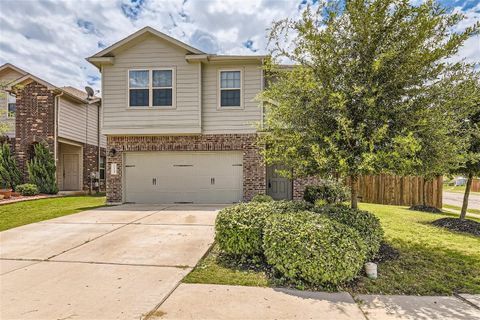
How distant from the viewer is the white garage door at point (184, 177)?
37.0 feet

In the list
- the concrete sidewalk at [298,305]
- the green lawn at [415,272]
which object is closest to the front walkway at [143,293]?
the concrete sidewalk at [298,305]

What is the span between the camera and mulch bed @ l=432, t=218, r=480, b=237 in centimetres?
709

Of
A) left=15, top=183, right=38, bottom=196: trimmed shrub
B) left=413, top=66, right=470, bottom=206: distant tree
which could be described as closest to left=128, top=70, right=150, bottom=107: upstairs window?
left=15, top=183, right=38, bottom=196: trimmed shrub

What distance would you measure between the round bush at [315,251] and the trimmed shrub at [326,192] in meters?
6.46

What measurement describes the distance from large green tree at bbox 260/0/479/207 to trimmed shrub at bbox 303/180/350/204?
553cm

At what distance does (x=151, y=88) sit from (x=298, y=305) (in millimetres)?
9855

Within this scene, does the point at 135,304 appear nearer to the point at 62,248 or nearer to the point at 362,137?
the point at 62,248

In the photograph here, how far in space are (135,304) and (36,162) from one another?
13.8 metres

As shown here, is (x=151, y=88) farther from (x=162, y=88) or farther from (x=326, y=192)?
(x=326, y=192)

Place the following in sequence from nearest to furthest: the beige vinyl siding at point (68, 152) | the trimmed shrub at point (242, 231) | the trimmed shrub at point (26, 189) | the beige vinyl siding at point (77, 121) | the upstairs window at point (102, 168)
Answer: the trimmed shrub at point (242, 231) < the trimmed shrub at point (26, 189) < the beige vinyl siding at point (77, 121) < the beige vinyl siding at point (68, 152) < the upstairs window at point (102, 168)

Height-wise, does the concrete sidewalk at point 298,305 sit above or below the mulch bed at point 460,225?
below

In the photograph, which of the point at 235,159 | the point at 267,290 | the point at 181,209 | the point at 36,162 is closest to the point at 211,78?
the point at 235,159

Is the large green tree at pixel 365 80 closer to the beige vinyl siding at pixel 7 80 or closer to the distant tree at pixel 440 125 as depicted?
the distant tree at pixel 440 125

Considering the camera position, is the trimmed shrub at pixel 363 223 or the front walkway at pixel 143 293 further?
the trimmed shrub at pixel 363 223
